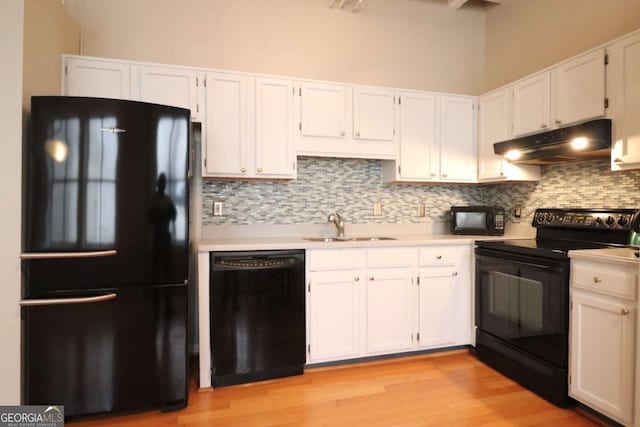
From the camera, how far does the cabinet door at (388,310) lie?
2.50 m

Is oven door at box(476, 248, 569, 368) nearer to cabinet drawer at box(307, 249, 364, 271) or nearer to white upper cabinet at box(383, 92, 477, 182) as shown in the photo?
white upper cabinet at box(383, 92, 477, 182)

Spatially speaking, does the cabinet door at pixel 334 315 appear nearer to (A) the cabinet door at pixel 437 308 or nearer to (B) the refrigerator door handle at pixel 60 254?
(A) the cabinet door at pixel 437 308

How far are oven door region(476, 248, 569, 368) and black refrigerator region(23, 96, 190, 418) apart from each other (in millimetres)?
2102

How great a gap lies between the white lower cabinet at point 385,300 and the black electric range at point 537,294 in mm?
197

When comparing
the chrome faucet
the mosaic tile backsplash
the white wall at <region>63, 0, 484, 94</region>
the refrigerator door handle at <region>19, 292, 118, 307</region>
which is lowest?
the refrigerator door handle at <region>19, 292, 118, 307</region>

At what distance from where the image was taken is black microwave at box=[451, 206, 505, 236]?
9.81 feet

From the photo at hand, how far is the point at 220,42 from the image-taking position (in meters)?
2.77

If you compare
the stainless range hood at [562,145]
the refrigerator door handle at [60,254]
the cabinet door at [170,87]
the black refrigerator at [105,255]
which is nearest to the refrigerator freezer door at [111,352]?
the black refrigerator at [105,255]

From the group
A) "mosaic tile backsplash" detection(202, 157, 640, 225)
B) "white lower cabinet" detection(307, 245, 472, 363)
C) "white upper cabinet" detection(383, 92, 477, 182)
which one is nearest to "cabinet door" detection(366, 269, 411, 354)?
"white lower cabinet" detection(307, 245, 472, 363)

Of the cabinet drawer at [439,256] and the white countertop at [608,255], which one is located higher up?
the white countertop at [608,255]

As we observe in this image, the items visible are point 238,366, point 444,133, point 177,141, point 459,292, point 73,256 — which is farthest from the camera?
point 444,133

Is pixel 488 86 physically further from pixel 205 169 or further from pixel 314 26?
pixel 205 169

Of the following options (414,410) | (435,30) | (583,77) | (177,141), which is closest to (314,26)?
(435,30)

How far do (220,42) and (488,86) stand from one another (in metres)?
2.57
